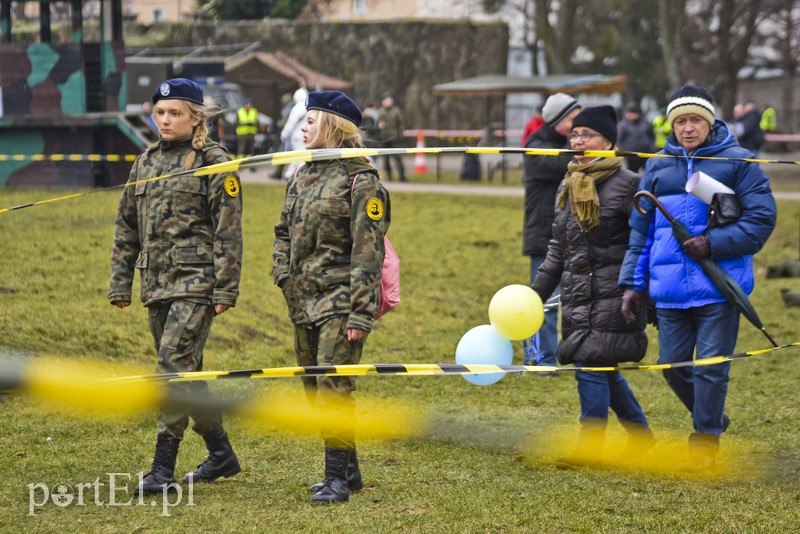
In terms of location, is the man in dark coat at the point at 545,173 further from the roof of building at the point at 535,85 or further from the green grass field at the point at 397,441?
the roof of building at the point at 535,85

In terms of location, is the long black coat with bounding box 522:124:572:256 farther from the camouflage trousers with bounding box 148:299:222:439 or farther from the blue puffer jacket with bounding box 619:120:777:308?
the camouflage trousers with bounding box 148:299:222:439

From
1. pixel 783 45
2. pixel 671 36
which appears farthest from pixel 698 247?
pixel 783 45

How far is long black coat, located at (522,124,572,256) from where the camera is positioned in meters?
8.09

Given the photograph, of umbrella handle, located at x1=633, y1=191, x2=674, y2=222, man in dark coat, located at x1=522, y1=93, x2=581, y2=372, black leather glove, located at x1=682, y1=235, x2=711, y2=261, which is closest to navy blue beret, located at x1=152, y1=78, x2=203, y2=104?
umbrella handle, located at x1=633, y1=191, x2=674, y2=222

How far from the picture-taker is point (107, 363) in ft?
28.1

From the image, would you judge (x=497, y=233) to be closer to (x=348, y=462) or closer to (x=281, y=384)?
(x=281, y=384)

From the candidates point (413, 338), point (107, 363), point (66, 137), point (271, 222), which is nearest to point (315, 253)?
point (107, 363)

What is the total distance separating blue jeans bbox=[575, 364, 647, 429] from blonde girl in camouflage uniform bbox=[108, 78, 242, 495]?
6.30ft

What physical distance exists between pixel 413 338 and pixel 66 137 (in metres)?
9.70

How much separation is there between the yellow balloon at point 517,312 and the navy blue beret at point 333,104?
1170 mm

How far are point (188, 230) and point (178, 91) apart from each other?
644 mm

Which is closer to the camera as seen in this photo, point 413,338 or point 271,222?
point 413,338

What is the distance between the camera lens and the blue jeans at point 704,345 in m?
5.95

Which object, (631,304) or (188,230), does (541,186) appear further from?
(188,230)
